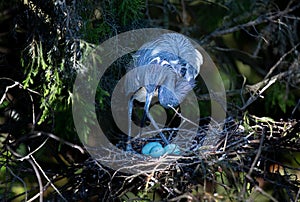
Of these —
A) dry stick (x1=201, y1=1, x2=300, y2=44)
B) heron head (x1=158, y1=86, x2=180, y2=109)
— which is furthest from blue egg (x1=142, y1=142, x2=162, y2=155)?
dry stick (x1=201, y1=1, x2=300, y2=44)

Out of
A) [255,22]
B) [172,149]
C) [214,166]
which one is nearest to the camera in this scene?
[214,166]

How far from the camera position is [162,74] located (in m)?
2.32

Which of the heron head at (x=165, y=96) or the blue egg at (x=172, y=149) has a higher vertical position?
the heron head at (x=165, y=96)

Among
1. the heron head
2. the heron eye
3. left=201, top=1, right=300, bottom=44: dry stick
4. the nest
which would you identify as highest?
left=201, top=1, right=300, bottom=44: dry stick

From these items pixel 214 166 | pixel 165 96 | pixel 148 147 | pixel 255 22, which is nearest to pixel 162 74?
pixel 165 96

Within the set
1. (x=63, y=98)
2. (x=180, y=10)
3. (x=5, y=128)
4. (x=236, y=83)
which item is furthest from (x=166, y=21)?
(x=5, y=128)

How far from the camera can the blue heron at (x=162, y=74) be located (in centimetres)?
232

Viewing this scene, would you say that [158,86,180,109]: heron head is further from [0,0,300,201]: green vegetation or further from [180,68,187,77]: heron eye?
[0,0,300,201]: green vegetation

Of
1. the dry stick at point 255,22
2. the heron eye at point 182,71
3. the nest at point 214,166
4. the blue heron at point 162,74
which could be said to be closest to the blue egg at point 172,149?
the nest at point 214,166

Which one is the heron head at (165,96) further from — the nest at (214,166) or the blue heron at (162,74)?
the nest at (214,166)

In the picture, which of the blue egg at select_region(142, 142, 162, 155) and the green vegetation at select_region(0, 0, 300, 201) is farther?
the blue egg at select_region(142, 142, 162, 155)

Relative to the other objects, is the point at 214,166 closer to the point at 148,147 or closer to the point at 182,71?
the point at 148,147

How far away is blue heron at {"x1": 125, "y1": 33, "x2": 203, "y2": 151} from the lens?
2320 mm

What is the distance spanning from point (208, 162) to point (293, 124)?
37 cm
